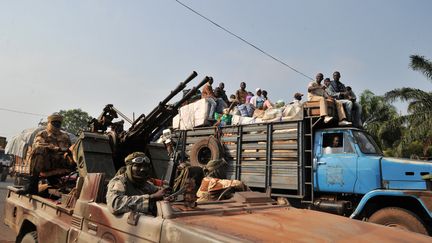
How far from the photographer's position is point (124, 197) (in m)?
2.98

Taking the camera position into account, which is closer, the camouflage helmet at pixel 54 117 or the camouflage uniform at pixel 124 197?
the camouflage uniform at pixel 124 197

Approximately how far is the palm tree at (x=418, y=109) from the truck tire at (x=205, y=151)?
14154 mm

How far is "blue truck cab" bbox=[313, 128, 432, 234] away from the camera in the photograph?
602 cm

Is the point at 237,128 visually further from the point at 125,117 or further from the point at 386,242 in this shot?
the point at 386,242

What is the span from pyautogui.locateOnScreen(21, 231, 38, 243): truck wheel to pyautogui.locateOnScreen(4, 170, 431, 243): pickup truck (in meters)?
0.02

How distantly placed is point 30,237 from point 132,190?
5.31 feet

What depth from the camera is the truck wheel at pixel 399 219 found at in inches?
229

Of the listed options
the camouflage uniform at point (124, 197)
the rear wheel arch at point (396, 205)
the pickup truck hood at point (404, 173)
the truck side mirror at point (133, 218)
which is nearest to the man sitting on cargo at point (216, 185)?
the camouflage uniform at point (124, 197)

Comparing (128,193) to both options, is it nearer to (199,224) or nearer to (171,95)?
→ (199,224)

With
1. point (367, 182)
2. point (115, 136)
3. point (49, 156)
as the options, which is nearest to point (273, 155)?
point (367, 182)

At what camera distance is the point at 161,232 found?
257cm

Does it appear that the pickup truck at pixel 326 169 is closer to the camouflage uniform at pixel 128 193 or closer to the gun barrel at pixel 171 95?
the gun barrel at pixel 171 95

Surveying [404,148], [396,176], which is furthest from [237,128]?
[404,148]

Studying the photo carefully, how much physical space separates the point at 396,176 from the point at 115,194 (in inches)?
212
